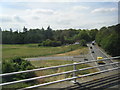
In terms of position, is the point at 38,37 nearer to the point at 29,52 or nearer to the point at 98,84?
the point at 29,52

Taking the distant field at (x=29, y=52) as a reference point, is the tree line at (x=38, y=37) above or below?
above

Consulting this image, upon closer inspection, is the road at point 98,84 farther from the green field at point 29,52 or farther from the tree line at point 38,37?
the tree line at point 38,37

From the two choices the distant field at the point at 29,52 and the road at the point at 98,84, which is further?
the distant field at the point at 29,52

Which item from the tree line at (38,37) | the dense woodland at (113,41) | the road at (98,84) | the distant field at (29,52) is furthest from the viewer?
the tree line at (38,37)

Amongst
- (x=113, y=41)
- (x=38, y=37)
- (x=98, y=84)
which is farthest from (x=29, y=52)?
(x=98, y=84)

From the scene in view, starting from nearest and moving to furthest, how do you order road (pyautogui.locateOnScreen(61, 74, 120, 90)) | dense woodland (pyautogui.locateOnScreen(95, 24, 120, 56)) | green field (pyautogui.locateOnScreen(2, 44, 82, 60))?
road (pyautogui.locateOnScreen(61, 74, 120, 90)) → dense woodland (pyautogui.locateOnScreen(95, 24, 120, 56)) → green field (pyautogui.locateOnScreen(2, 44, 82, 60))

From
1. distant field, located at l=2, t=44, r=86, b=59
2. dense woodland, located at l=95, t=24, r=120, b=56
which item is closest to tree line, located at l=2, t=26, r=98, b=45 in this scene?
distant field, located at l=2, t=44, r=86, b=59

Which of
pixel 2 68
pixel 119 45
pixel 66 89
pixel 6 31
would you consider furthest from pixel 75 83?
pixel 6 31

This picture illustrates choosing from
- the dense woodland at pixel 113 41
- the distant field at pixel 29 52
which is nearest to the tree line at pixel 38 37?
the distant field at pixel 29 52

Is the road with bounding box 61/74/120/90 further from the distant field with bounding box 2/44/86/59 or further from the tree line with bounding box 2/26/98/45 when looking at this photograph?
the tree line with bounding box 2/26/98/45

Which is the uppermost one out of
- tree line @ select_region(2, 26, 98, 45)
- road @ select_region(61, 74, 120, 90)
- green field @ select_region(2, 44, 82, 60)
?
tree line @ select_region(2, 26, 98, 45)

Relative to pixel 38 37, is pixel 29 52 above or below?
below

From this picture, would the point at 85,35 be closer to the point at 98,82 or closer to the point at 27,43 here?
the point at 27,43

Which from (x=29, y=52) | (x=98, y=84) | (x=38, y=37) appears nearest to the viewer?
(x=98, y=84)
